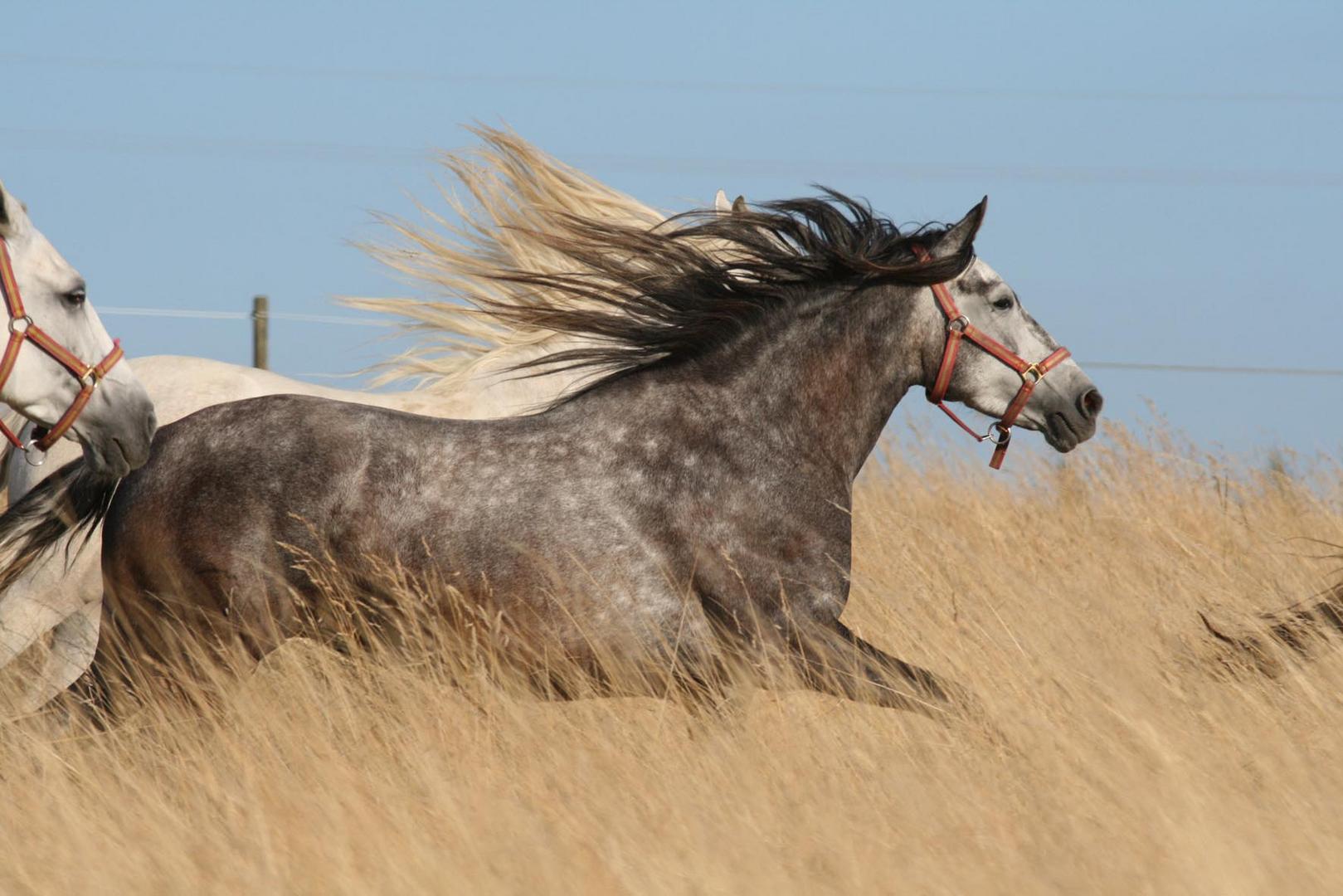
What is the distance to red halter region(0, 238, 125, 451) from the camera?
12.1 ft

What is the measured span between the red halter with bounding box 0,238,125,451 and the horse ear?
91.5 inches

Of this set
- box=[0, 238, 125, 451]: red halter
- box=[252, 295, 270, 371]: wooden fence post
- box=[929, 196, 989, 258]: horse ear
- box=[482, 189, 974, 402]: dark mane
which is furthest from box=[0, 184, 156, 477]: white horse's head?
box=[252, 295, 270, 371]: wooden fence post

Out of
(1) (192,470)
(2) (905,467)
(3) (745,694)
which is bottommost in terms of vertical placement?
(2) (905,467)

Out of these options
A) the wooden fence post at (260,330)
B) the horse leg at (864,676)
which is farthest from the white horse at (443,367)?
the wooden fence post at (260,330)

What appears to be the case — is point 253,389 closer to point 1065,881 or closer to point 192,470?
point 192,470

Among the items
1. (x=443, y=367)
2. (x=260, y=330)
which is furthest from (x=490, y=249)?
(x=260, y=330)

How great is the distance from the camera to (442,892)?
2604mm

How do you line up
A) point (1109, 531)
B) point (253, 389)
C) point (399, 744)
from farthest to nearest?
1. point (1109, 531)
2. point (253, 389)
3. point (399, 744)

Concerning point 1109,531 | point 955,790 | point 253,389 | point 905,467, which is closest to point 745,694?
point 955,790

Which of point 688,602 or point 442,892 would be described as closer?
point 442,892

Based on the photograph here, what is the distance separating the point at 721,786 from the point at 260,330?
31.7ft

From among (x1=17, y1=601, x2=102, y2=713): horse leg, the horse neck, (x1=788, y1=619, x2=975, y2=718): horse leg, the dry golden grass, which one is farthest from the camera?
(x1=17, y1=601, x2=102, y2=713): horse leg

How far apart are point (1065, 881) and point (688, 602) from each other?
1.61 metres

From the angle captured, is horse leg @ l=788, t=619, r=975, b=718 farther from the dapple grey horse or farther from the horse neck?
the horse neck
